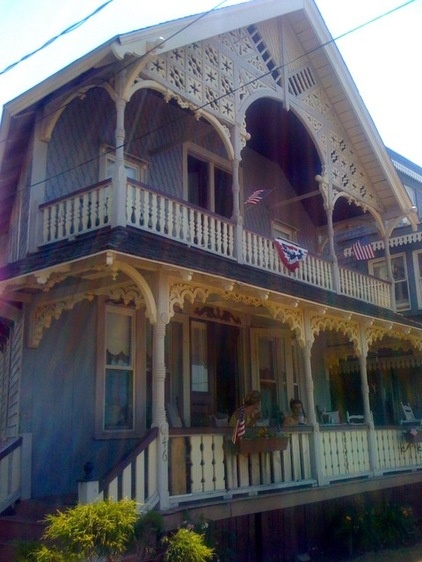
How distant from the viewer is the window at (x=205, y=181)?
42.7 ft

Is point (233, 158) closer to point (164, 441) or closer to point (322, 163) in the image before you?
point (322, 163)

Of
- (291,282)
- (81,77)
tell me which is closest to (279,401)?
(291,282)

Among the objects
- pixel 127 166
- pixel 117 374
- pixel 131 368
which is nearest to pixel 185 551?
pixel 117 374

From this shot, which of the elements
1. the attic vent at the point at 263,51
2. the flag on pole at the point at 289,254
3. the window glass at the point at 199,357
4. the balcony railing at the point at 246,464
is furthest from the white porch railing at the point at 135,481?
the attic vent at the point at 263,51

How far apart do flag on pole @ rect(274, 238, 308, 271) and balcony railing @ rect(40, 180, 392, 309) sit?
21cm

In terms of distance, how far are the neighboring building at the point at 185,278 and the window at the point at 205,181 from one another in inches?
1.6

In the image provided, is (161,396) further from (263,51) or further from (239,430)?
(263,51)

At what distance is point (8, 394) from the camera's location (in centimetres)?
991

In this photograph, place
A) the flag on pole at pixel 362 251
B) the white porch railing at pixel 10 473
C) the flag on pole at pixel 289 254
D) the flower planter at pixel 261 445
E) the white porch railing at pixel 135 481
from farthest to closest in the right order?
the flag on pole at pixel 362 251 < the flag on pole at pixel 289 254 < the flower planter at pixel 261 445 < the white porch railing at pixel 10 473 < the white porch railing at pixel 135 481

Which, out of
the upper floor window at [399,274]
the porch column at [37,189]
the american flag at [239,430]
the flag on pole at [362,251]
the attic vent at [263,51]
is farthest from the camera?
the upper floor window at [399,274]

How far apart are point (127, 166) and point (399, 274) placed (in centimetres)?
1404

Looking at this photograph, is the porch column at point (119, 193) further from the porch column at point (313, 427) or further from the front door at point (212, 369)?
the porch column at point (313, 427)

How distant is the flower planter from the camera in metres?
9.11

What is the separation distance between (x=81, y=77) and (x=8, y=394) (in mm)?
4987
